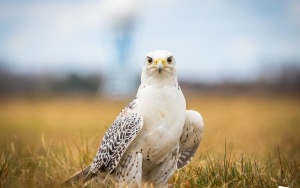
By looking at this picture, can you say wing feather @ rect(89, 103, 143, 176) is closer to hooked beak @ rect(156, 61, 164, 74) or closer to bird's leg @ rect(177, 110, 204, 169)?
hooked beak @ rect(156, 61, 164, 74)

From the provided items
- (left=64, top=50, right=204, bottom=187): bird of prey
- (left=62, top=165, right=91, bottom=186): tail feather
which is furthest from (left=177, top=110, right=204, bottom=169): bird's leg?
(left=62, top=165, right=91, bottom=186): tail feather

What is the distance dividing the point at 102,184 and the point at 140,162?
1.80 ft

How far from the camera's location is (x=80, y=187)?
5305mm

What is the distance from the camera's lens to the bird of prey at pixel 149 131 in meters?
5.14

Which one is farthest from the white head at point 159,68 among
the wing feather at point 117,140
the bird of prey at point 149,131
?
the wing feather at point 117,140

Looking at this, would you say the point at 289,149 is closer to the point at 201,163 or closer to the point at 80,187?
the point at 201,163

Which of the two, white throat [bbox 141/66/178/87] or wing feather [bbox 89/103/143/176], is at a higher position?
white throat [bbox 141/66/178/87]

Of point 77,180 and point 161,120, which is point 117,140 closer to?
point 161,120

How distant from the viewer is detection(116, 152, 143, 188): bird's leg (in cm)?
522

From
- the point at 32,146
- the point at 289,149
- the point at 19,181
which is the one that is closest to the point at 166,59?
the point at 19,181

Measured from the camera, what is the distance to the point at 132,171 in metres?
5.24

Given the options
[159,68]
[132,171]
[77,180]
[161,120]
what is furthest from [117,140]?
[159,68]

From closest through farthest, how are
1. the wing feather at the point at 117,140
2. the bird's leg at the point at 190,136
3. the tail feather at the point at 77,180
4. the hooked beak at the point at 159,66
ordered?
the hooked beak at the point at 159,66, the wing feather at the point at 117,140, the tail feather at the point at 77,180, the bird's leg at the point at 190,136

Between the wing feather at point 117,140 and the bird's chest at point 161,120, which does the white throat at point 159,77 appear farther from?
the wing feather at point 117,140
